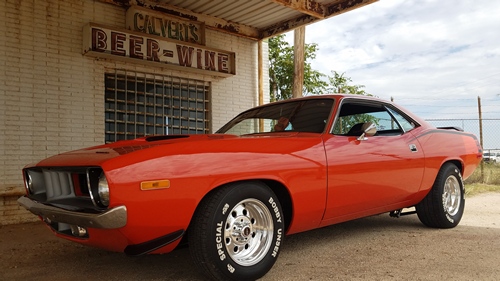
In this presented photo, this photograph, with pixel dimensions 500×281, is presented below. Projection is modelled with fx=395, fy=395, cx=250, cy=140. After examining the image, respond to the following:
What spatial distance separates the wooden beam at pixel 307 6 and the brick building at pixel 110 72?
3cm

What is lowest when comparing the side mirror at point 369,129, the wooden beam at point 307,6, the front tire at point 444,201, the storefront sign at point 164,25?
the front tire at point 444,201

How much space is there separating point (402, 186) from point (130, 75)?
16.5 feet

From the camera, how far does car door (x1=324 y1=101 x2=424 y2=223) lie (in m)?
3.26

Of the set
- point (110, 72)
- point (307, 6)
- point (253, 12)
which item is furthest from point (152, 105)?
point (307, 6)

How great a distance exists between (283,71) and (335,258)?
1840 cm

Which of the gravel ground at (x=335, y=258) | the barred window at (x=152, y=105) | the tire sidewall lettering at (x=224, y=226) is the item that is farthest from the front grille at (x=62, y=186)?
the barred window at (x=152, y=105)

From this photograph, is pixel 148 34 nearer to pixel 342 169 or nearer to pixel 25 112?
pixel 25 112

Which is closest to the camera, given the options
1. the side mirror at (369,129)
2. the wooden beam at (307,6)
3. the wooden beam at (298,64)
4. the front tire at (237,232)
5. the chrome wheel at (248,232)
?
the front tire at (237,232)

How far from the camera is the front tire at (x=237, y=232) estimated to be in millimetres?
2461

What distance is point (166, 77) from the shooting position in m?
7.44

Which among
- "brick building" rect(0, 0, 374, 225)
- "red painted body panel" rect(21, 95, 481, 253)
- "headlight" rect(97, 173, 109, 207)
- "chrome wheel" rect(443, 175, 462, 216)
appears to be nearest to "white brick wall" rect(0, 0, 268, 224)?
"brick building" rect(0, 0, 374, 225)

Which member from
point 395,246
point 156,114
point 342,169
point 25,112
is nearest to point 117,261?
point 342,169

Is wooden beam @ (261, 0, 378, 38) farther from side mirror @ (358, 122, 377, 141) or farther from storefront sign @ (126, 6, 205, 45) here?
side mirror @ (358, 122, 377, 141)

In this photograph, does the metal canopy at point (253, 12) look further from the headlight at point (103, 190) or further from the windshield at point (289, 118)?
the headlight at point (103, 190)
